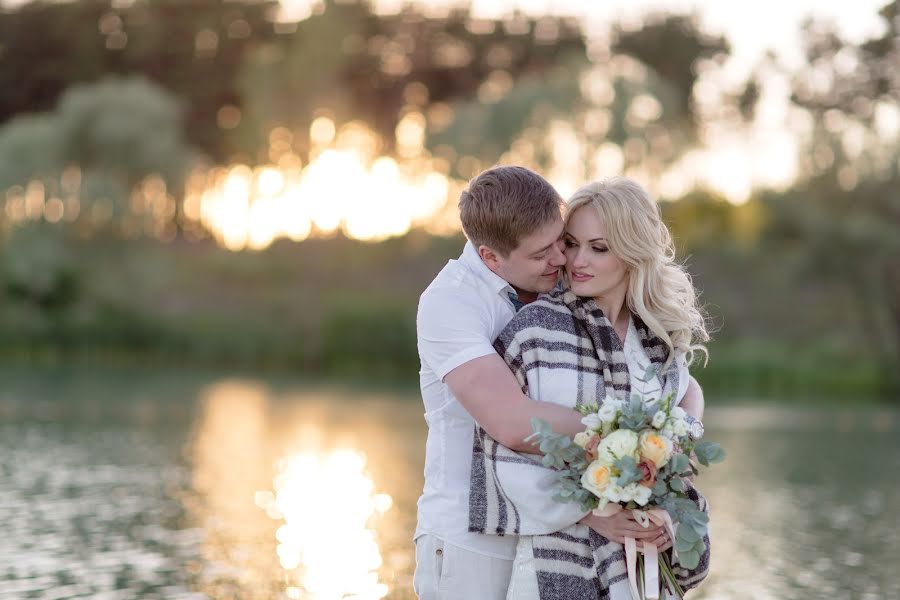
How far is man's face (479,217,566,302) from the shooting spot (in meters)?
3.62

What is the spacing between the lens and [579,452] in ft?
11.5

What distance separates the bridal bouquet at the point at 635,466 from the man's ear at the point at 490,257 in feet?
1.43

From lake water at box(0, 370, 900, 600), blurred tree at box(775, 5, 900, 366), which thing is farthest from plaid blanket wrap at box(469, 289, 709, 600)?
blurred tree at box(775, 5, 900, 366)

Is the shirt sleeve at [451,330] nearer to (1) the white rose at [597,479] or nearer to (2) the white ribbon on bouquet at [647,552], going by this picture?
(1) the white rose at [597,479]

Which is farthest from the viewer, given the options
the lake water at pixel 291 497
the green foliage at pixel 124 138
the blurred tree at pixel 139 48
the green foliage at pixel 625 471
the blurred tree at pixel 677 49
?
the blurred tree at pixel 139 48

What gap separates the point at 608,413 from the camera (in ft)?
11.4

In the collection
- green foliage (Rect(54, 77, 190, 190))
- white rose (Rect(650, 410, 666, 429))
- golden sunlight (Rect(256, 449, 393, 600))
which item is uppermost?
green foliage (Rect(54, 77, 190, 190))

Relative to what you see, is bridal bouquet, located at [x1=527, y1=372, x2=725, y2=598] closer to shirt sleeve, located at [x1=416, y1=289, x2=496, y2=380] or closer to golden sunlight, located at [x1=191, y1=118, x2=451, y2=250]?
shirt sleeve, located at [x1=416, y1=289, x2=496, y2=380]

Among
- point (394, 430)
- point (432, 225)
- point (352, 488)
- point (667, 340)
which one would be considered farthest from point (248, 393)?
point (667, 340)

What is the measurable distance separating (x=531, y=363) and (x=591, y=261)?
35 centimetres

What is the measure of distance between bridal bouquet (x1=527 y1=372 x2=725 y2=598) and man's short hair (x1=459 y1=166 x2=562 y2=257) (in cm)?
47

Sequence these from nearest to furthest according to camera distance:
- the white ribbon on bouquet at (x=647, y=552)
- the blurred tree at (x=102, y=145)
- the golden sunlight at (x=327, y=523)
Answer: the white ribbon on bouquet at (x=647, y=552)
the golden sunlight at (x=327, y=523)
the blurred tree at (x=102, y=145)

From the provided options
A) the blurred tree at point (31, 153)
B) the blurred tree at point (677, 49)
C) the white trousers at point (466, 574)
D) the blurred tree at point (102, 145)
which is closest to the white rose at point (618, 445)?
the white trousers at point (466, 574)

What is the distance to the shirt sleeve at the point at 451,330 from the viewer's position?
3.51 metres
